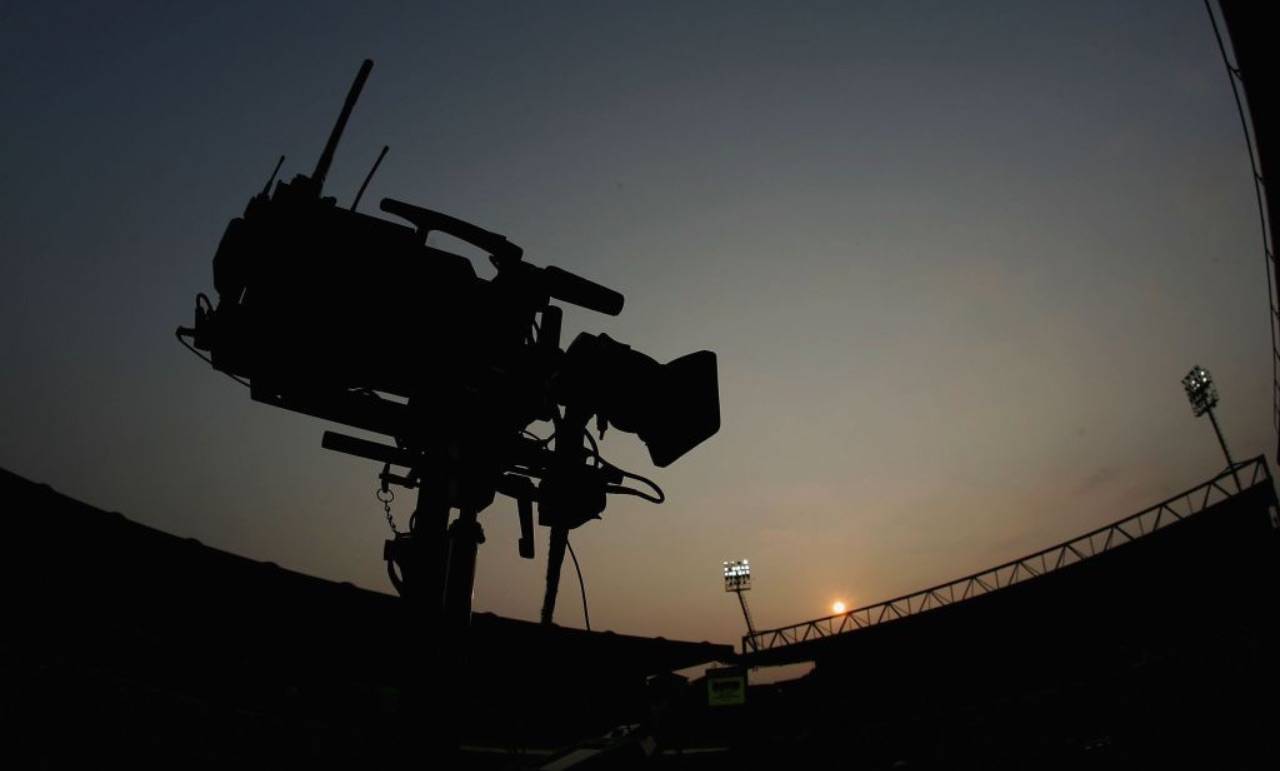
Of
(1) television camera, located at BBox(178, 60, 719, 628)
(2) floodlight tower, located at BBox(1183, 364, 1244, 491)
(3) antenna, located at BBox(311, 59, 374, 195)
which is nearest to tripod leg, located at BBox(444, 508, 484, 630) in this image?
(1) television camera, located at BBox(178, 60, 719, 628)

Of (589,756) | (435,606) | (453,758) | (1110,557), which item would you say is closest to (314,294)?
(435,606)

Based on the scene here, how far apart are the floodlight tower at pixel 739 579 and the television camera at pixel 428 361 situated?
1794 inches

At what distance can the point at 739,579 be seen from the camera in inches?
1781

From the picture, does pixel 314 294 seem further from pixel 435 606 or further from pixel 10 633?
pixel 10 633

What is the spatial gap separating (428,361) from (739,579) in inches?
1822

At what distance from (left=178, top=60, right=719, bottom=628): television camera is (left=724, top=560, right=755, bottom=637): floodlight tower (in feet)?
150

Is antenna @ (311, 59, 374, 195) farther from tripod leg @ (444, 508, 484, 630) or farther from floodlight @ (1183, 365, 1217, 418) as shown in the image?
floodlight @ (1183, 365, 1217, 418)

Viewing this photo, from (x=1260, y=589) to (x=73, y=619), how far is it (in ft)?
80.3

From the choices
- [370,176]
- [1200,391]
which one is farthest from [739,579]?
[370,176]

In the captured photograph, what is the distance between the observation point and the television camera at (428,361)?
81.1 inches

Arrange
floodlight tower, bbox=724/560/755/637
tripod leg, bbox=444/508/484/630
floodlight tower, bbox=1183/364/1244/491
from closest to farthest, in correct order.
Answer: tripod leg, bbox=444/508/484/630 < floodlight tower, bbox=1183/364/1244/491 < floodlight tower, bbox=724/560/755/637

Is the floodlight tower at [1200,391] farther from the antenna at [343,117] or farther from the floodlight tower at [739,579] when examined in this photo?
the antenna at [343,117]

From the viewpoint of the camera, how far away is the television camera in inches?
81.1

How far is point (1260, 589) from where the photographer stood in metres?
16.0
